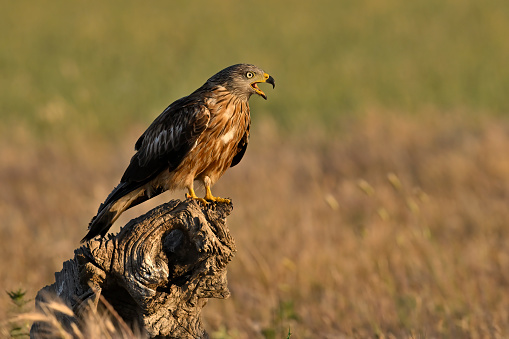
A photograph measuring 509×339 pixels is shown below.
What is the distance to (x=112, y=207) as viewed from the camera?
450 centimetres

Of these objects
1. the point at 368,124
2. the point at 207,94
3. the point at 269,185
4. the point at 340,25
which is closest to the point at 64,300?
the point at 207,94

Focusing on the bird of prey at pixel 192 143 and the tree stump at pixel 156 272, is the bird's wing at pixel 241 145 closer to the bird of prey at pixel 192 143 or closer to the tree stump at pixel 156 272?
the bird of prey at pixel 192 143

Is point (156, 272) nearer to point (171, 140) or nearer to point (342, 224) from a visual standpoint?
point (171, 140)

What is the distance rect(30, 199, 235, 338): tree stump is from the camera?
348 centimetres

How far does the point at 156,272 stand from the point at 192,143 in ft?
3.97

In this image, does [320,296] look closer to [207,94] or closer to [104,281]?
[207,94]

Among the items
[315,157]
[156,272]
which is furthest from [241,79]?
[315,157]

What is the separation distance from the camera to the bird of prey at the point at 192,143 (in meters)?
4.53

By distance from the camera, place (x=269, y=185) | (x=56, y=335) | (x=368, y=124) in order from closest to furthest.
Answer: (x=56, y=335)
(x=269, y=185)
(x=368, y=124)

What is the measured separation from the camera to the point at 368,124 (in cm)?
1215

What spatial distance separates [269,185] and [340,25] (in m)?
15.7

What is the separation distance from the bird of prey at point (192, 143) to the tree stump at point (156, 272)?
2.65 ft

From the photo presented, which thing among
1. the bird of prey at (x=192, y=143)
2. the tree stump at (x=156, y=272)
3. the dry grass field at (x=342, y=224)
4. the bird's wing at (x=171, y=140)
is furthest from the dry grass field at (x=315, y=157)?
the bird's wing at (x=171, y=140)

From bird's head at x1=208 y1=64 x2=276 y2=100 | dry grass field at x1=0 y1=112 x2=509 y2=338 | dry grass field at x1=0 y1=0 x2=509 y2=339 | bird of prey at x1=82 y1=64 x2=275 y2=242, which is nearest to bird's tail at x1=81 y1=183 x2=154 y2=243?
bird of prey at x1=82 y1=64 x2=275 y2=242
